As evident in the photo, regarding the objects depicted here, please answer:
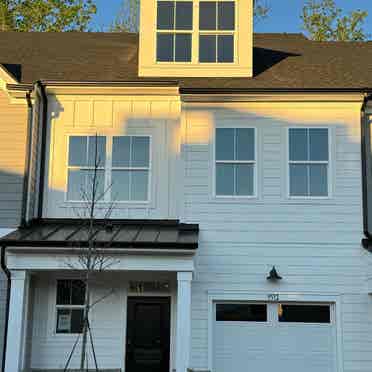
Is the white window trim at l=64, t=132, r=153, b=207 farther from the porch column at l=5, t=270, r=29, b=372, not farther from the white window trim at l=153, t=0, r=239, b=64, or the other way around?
the porch column at l=5, t=270, r=29, b=372

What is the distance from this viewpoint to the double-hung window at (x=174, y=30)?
1488cm

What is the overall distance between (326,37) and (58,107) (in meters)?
18.2

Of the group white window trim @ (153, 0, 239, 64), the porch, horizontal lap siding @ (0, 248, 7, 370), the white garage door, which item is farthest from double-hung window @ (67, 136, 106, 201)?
the white garage door

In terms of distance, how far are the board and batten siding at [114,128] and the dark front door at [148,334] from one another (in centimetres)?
228

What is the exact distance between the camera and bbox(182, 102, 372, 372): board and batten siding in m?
12.7

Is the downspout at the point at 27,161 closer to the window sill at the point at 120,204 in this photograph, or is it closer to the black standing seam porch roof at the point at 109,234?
the black standing seam porch roof at the point at 109,234

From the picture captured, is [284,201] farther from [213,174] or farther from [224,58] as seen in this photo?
[224,58]

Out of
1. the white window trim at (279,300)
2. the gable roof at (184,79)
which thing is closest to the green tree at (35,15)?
the gable roof at (184,79)

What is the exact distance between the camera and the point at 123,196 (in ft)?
45.5

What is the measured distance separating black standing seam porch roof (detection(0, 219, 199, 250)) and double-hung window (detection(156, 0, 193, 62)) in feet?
13.9

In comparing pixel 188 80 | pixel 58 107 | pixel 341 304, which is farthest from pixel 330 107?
pixel 58 107

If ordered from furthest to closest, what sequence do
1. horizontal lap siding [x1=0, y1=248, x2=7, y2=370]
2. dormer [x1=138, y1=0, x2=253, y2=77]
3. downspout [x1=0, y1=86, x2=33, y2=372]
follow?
dormer [x1=138, y1=0, x2=253, y2=77] → horizontal lap siding [x1=0, y1=248, x2=7, y2=370] → downspout [x1=0, y1=86, x2=33, y2=372]

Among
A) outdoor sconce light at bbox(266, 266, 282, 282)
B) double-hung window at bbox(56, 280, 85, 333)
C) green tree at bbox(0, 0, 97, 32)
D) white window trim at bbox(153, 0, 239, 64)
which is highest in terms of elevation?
green tree at bbox(0, 0, 97, 32)

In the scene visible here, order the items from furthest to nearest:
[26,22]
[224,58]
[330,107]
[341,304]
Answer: [26,22], [224,58], [330,107], [341,304]
